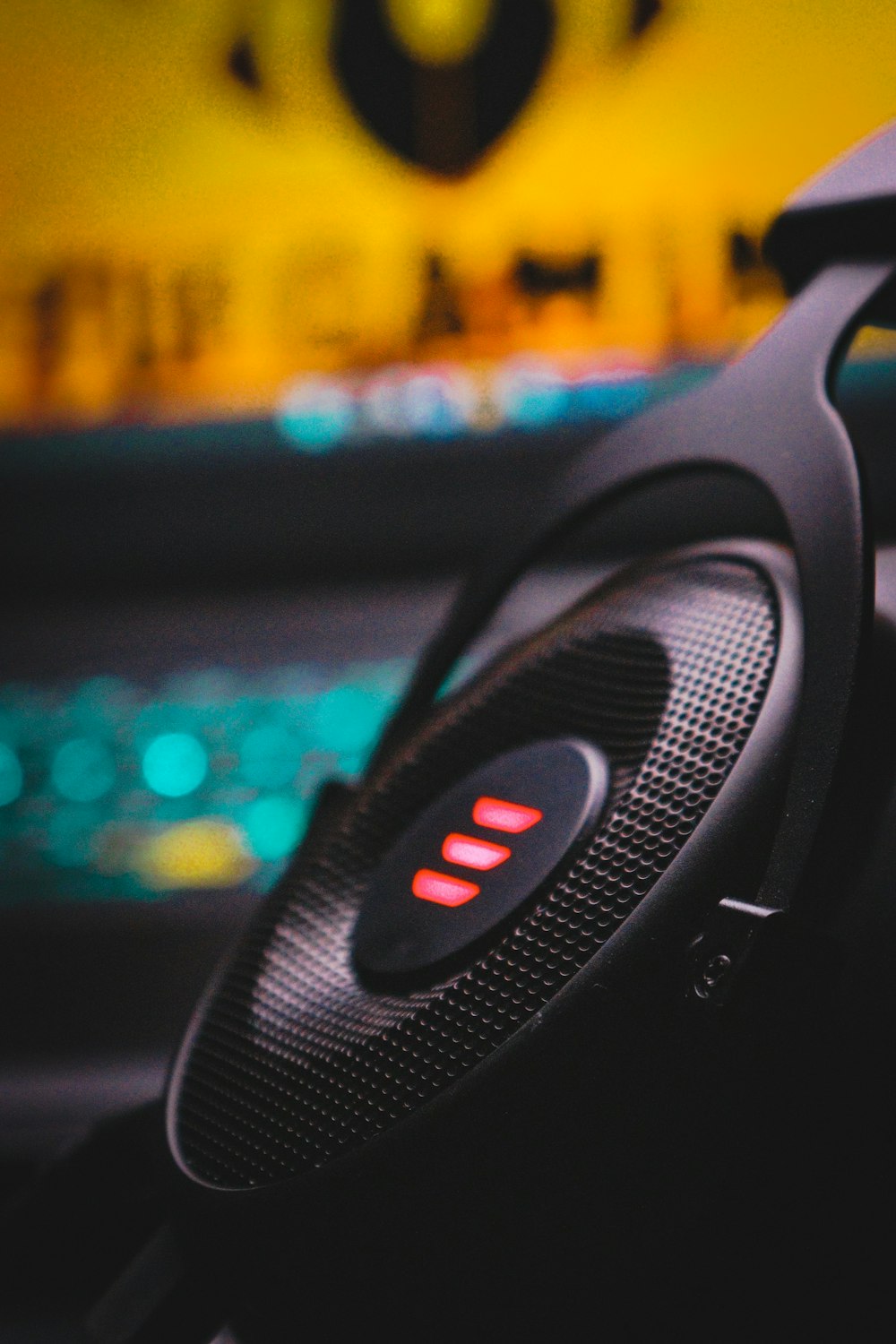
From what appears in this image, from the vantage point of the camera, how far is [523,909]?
0.22 meters

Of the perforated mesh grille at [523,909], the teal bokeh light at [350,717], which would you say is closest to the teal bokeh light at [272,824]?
the teal bokeh light at [350,717]

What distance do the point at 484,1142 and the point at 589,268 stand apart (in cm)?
61

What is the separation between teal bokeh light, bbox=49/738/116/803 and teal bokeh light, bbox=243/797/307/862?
8 cm

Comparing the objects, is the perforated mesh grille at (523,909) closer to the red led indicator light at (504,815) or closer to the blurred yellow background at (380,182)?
the red led indicator light at (504,815)

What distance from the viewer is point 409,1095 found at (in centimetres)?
21

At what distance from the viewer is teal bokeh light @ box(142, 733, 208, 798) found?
0.55 m

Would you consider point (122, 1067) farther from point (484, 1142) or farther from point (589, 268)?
point (589, 268)

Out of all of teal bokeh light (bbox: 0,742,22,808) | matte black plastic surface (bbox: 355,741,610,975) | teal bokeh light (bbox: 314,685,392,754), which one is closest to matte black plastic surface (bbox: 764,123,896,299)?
matte black plastic surface (bbox: 355,741,610,975)

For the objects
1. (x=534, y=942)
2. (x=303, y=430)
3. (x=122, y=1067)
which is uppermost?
(x=534, y=942)

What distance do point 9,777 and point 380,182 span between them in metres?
0.43

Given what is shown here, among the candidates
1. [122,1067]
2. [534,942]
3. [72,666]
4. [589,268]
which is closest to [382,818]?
[534,942]

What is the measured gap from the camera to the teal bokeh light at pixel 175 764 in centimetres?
55

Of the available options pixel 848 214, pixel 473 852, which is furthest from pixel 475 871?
pixel 848 214

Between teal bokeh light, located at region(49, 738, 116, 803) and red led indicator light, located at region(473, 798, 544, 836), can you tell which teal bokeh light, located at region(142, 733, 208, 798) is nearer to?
teal bokeh light, located at region(49, 738, 116, 803)
